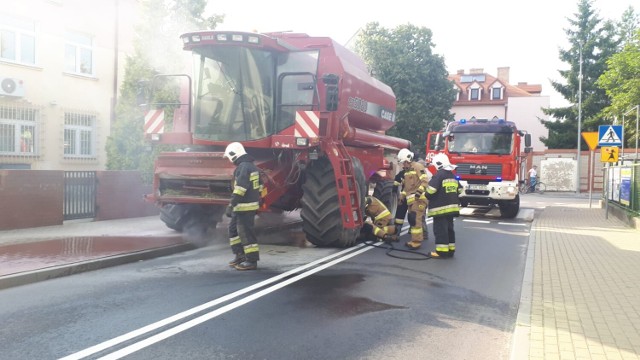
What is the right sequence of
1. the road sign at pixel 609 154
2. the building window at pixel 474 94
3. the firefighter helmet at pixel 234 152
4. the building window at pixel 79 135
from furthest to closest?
the building window at pixel 474 94, the building window at pixel 79 135, the road sign at pixel 609 154, the firefighter helmet at pixel 234 152

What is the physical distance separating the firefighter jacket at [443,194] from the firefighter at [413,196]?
1.35 ft

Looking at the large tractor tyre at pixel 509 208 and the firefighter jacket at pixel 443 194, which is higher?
the firefighter jacket at pixel 443 194

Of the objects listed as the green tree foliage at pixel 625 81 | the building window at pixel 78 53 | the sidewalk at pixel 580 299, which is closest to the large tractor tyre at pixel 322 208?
the sidewalk at pixel 580 299

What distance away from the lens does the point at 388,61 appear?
33625 mm

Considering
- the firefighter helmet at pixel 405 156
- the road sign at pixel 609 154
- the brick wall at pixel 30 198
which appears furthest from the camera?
the road sign at pixel 609 154

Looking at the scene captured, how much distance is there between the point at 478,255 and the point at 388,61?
2662cm

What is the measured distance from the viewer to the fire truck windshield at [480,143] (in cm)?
1455

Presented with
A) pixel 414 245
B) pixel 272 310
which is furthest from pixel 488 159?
pixel 272 310

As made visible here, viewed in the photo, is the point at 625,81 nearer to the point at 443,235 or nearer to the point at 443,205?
the point at 443,205

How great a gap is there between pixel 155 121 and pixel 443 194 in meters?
5.10

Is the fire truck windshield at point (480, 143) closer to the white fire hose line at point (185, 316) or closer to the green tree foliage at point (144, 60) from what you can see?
the green tree foliage at point (144, 60)

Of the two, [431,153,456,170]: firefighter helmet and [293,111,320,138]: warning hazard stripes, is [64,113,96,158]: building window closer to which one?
[293,111,320,138]: warning hazard stripes

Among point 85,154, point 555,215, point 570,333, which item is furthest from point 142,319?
point 85,154

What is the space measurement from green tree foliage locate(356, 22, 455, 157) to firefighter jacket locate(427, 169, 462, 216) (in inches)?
987
